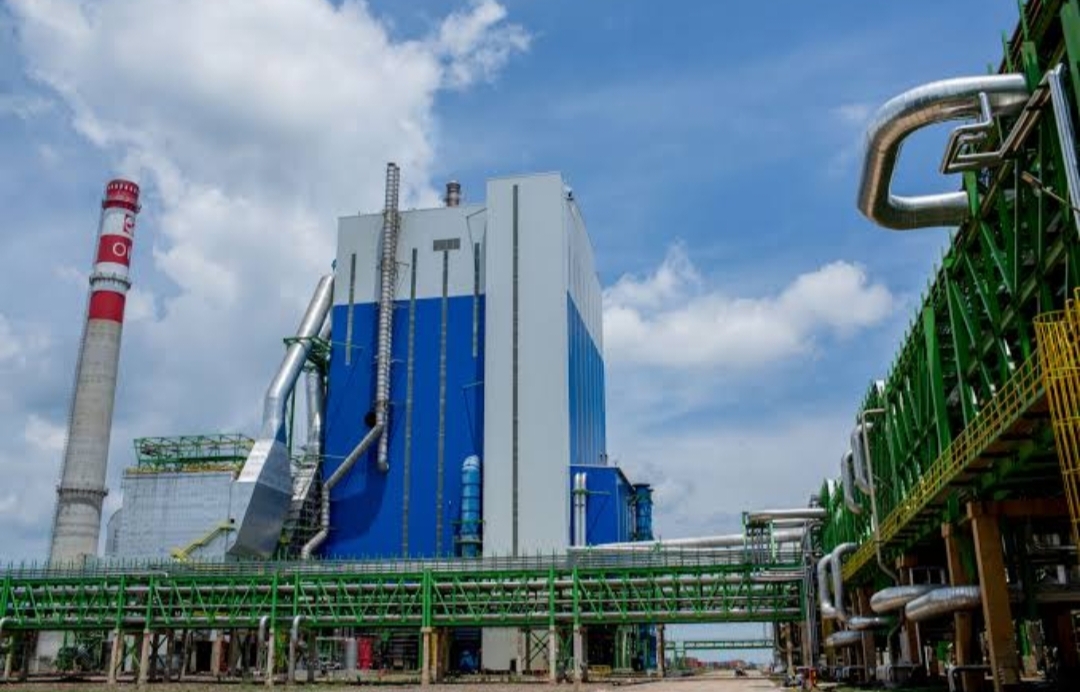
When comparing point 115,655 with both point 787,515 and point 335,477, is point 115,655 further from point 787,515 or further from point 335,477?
point 787,515

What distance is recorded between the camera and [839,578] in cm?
4669

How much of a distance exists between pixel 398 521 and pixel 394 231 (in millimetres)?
25933

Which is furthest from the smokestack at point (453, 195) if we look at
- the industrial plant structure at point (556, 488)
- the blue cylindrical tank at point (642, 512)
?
the blue cylindrical tank at point (642, 512)

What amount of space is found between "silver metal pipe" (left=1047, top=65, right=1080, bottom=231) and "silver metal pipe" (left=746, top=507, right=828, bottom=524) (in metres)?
42.5

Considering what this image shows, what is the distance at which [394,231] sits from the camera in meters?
88.5

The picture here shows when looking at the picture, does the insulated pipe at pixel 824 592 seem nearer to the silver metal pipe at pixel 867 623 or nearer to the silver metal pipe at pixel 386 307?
the silver metal pipe at pixel 867 623

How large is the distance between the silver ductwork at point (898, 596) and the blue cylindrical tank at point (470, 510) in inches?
1848

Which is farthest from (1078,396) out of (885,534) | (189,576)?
(189,576)

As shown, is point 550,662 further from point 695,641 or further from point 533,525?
point 695,641

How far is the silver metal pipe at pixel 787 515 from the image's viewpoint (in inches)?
2416

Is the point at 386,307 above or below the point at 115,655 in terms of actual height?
above

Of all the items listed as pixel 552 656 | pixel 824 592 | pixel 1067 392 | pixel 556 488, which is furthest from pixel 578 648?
pixel 1067 392

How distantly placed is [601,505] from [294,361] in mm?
29299

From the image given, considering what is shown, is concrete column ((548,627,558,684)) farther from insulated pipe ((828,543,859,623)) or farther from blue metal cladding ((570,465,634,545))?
blue metal cladding ((570,465,634,545))
